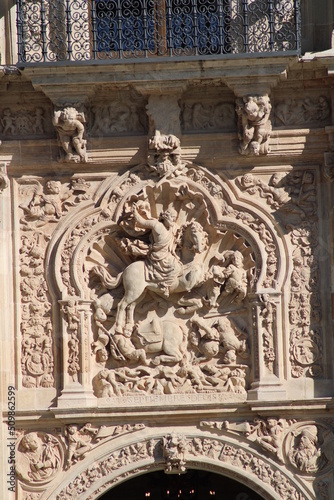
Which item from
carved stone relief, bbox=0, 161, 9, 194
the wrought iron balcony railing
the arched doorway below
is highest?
the wrought iron balcony railing

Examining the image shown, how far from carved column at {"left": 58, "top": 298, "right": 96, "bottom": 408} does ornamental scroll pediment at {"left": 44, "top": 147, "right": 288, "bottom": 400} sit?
0.03 ft

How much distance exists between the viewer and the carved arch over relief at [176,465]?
38.3ft

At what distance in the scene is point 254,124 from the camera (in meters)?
11.8

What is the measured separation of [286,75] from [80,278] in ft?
7.13

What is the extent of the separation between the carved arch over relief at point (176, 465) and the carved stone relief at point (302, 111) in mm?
2461

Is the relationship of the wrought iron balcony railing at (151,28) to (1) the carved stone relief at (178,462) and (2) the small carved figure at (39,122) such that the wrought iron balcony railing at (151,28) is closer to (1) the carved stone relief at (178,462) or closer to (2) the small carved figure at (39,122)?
(2) the small carved figure at (39,122)

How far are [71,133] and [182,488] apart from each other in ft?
11.2

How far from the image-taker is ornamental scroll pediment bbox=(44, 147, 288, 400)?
11828 millimetres

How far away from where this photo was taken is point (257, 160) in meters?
12.0

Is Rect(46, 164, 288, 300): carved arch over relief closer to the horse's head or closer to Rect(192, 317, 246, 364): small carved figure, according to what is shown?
the horse's head

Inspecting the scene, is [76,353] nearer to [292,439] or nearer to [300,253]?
[292,439]

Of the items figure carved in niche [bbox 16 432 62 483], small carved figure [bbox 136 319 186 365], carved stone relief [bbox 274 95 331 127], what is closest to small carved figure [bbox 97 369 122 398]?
small carved figure [bbox 136 319 186 365]

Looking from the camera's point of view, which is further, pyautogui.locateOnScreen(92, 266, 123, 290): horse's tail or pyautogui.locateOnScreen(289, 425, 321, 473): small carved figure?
pyautogui.locateOnScreen(92, 266, 123, 290): horse's tail

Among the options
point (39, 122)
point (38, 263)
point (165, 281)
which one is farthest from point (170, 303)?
point (39, 122)
